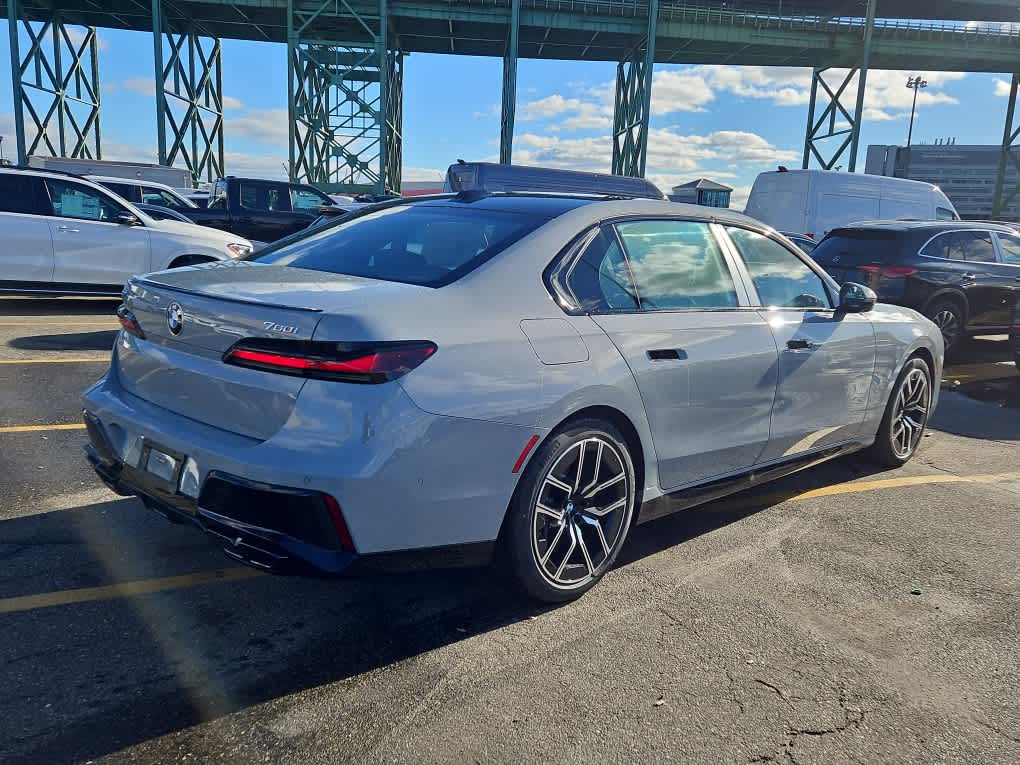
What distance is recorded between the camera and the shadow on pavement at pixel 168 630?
2.32 metres

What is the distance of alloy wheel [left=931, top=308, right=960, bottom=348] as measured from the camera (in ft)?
31.1

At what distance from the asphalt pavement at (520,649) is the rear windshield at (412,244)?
1181mm

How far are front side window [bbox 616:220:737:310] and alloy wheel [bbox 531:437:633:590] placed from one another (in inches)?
28.6

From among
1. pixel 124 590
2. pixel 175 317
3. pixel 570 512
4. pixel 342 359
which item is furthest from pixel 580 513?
pixel 124 590

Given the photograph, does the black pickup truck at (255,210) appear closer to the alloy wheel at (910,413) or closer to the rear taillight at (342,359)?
the alloy wheel at (910,413)

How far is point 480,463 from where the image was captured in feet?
8.70

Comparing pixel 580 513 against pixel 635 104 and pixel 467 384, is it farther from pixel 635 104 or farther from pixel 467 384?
pixel 635 104

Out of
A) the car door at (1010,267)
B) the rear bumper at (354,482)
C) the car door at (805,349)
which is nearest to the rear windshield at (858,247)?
the car door at (1010,267)

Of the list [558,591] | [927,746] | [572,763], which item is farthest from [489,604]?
[927,746]

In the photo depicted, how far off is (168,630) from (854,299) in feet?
12.1

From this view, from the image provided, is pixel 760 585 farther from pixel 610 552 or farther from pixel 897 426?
pixel 897 426

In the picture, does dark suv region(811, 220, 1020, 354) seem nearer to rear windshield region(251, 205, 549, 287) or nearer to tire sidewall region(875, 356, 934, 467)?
tire sidewall region(875, 356, 934, 467)

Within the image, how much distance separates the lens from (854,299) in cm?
432

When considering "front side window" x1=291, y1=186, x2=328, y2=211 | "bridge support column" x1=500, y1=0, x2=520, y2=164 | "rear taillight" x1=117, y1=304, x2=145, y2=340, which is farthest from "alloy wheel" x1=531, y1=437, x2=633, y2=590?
"bridge support column" x1=500, y1=0, x2=520, y2=164
